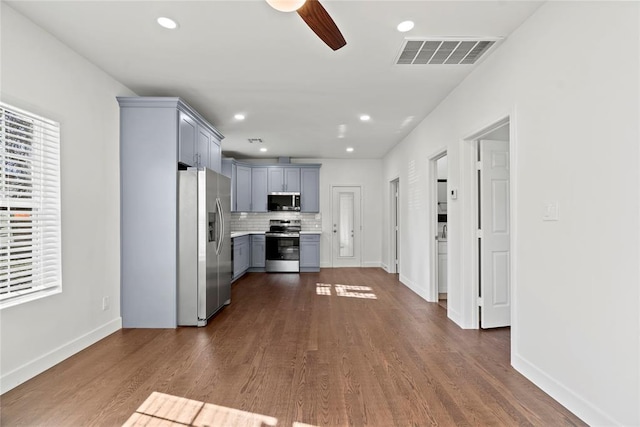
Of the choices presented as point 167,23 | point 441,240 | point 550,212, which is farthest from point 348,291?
point 167,23

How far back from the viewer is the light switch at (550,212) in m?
2.21

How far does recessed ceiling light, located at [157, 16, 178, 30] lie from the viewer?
2477mm

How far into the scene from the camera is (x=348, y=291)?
552 cm

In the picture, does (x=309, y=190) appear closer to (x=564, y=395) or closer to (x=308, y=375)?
(x=308, y=375)

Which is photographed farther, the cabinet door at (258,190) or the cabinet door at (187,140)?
the cabinet door at (258,190)

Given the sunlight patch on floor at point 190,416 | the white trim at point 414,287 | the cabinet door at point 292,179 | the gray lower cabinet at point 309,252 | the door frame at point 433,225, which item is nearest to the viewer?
the sunlight patch on floor at point 190,416

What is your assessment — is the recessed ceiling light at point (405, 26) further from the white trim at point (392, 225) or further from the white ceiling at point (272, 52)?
the white trim at point (392, 225)

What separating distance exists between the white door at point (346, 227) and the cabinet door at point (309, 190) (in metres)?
0.57

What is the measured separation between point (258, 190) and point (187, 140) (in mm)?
3701

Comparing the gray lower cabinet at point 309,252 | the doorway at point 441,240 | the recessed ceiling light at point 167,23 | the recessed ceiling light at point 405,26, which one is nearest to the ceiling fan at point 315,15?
the recessed ceiling light at point 405,26

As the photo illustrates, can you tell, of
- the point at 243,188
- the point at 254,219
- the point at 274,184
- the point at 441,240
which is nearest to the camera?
the point at 441,240

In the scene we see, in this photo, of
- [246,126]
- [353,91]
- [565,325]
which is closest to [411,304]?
[565,325]

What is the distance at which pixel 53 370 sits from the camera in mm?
2652

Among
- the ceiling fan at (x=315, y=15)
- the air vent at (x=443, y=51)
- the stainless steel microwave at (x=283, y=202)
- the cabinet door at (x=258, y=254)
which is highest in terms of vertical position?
the air vent at (x=443, y=51)
